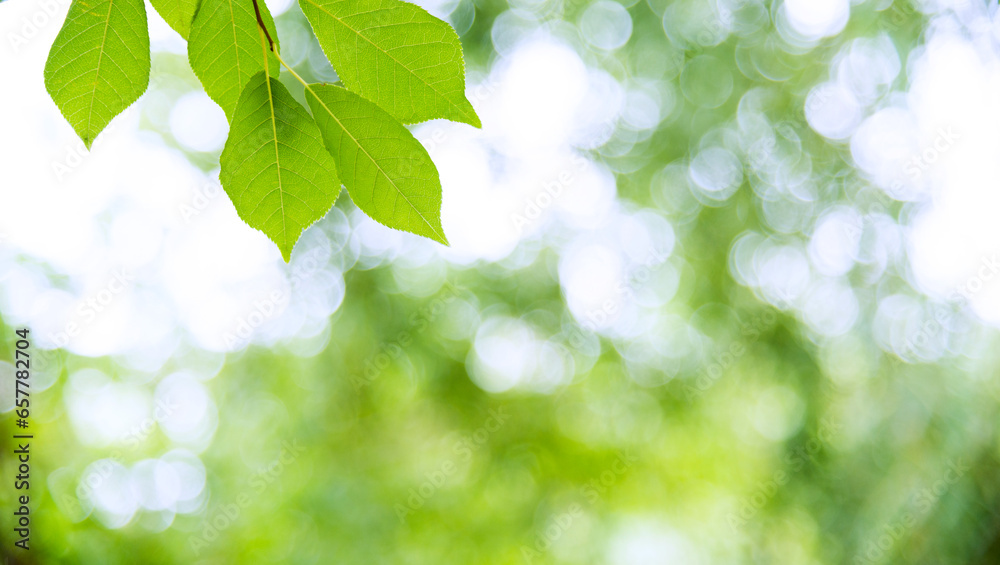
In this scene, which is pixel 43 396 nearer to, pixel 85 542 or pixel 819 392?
pixel 85 542

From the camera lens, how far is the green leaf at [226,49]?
0.46 metres

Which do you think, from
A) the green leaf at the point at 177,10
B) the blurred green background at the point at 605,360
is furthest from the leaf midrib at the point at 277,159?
the blurred green background at the point at 605,360

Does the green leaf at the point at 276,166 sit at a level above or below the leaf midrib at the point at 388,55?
below

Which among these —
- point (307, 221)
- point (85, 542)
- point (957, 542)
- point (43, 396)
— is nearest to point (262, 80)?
point (307, 221)

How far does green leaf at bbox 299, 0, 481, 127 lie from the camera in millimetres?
442

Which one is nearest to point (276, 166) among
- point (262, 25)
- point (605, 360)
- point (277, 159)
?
point (277, 159)

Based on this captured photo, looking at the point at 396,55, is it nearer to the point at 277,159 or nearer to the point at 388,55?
the point at 388,55

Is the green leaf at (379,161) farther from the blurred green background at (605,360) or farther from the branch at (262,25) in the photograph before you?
the blurred green background at (605,360)

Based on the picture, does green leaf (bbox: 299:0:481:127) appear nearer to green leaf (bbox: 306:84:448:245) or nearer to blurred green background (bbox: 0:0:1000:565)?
green leaf (bbox: 306:84:448:245)

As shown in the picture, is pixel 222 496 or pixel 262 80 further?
pixel 222 496

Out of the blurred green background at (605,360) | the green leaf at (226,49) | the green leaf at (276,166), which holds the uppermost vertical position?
the green leaf at (226,49)

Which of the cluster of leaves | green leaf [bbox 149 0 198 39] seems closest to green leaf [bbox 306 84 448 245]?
the cluster of leaves

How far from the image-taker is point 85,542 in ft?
12.4

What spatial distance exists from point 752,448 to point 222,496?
4236 mm
